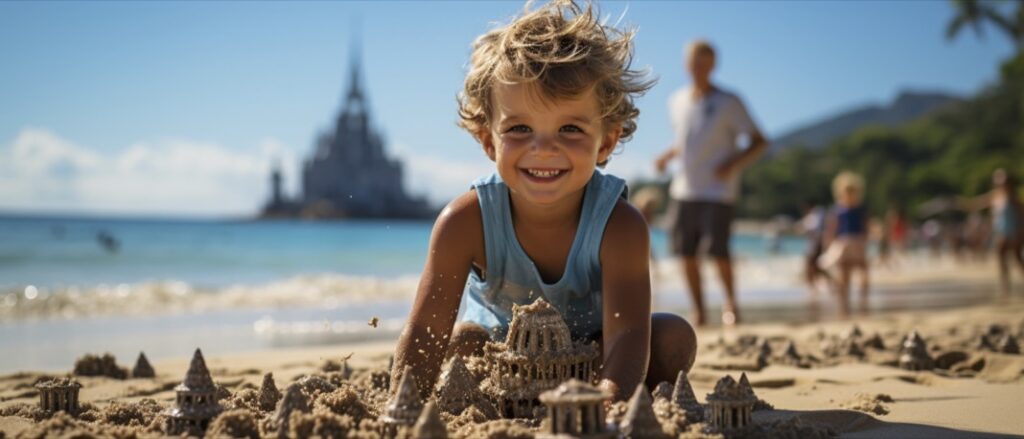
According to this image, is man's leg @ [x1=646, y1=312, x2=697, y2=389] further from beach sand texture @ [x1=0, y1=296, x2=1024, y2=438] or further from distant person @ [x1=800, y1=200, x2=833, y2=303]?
distant person @ [x1=800, y1=200, x2=833, y2=303]

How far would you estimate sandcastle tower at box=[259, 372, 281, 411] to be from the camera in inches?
130

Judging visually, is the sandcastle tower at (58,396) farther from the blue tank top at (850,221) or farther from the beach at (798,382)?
the blue tank top at (850,221)

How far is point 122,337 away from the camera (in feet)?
26.3

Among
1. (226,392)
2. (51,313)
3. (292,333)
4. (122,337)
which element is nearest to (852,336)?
(226,392)

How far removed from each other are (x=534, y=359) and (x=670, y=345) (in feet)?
2.64

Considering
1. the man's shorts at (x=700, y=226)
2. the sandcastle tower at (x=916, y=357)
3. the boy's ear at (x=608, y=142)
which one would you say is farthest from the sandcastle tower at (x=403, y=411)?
the man's shorts at (x=700, y=226)

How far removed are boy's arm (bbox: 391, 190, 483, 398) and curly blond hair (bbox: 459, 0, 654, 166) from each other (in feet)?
1.41

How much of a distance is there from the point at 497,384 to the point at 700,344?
357 cm

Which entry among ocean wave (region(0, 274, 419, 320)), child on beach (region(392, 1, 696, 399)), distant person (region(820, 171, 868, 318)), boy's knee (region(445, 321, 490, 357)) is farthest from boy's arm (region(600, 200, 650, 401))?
distant person (region(820, 171, 868, 318))

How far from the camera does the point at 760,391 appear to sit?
14.4 ft

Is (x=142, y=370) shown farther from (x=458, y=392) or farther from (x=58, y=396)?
(x=458, y=392)

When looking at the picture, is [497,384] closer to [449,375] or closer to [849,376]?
[449,375]

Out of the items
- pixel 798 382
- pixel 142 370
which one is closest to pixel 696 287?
pixel 798 382

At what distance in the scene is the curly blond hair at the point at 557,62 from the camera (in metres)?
3.37
